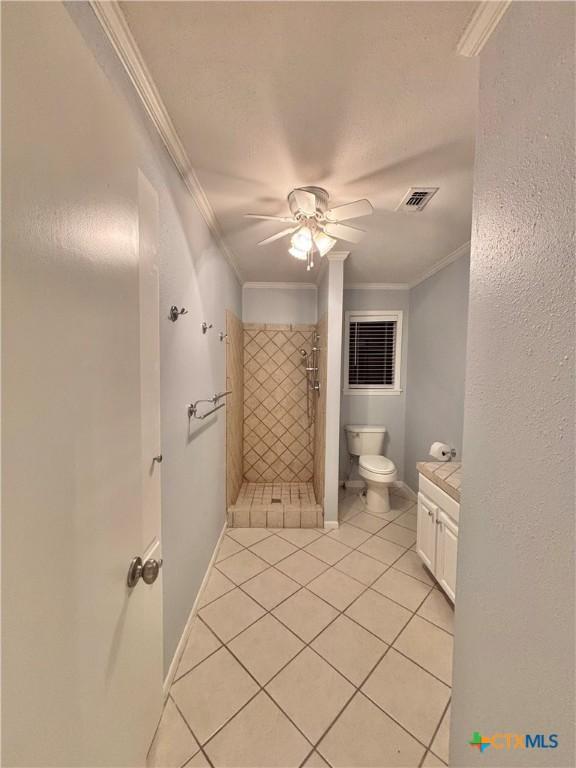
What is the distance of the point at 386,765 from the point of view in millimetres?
1042

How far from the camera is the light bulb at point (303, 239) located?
63.2 inches

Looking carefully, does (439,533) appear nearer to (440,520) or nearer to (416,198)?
(440,520)

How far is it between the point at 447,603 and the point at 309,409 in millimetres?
2008

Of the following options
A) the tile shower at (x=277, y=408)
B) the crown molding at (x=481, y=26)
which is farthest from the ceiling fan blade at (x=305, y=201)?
the tile shower at (x=277, y=408)

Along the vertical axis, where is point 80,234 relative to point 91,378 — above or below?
above

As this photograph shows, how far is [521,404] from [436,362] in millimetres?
2369

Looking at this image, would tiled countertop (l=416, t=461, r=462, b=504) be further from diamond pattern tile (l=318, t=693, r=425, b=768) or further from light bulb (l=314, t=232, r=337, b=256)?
light bulb (l=314, t=232, r=337, b=256)

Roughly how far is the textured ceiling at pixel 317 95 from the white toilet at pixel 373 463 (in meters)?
2.19

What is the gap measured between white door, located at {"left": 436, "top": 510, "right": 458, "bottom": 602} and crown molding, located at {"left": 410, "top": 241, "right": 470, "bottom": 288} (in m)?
2.02

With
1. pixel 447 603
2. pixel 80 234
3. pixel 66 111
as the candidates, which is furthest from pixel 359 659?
pixel 66 111

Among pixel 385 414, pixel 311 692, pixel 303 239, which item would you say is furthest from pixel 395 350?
pixel 311 692

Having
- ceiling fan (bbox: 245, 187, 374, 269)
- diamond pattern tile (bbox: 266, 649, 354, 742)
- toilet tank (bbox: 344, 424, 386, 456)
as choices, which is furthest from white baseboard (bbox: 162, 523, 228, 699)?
ceiling fan (bbox: 245, 187, 374, 269)

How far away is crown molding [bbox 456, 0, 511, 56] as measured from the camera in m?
0.72

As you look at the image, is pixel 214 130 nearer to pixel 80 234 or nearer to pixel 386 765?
pixel 80 234
